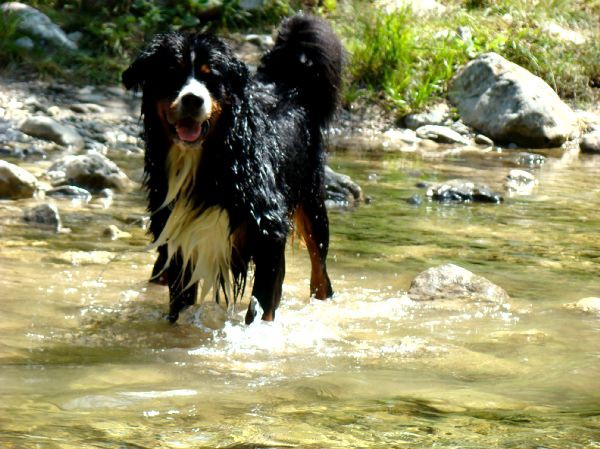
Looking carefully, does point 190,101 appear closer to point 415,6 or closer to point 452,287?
point 452,287

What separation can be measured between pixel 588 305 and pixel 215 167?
198 cm

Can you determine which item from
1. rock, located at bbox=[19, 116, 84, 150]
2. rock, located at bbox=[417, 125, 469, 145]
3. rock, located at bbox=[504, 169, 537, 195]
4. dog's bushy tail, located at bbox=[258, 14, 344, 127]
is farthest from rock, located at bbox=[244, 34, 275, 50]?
dog's bushy tail, located at bbox=[258, 14, 344, 127]

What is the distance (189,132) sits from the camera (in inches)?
173

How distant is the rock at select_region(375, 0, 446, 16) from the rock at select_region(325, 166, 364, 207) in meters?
6.14

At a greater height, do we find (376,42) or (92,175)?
(376,42)

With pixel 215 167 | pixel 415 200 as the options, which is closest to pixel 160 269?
pixel 215 167

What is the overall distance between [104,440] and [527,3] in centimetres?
1369

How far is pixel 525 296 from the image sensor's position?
5.51 metres

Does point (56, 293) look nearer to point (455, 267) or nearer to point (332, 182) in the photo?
point (455, 267)

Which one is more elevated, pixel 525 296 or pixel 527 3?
pixel 527 3

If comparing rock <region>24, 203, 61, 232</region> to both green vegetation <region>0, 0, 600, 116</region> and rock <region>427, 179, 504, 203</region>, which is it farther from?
green vegetation <region>0, 0, 600, 116</region>

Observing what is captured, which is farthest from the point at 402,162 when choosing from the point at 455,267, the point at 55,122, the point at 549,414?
the point at 549,414

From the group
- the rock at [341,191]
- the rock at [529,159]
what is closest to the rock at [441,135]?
the rock at [529,159]

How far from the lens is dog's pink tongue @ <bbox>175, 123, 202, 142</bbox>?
4391mm
